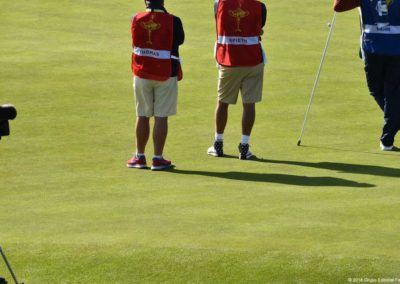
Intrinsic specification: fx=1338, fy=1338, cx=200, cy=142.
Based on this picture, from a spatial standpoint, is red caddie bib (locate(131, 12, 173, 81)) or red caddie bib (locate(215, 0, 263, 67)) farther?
red caddie bib (locate(215, 0, 263, 67))

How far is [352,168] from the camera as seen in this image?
14156 mm

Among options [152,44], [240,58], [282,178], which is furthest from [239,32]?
[282,178]

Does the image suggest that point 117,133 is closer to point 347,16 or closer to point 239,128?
point 239,128

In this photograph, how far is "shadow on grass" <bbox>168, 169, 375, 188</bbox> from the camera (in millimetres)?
13312

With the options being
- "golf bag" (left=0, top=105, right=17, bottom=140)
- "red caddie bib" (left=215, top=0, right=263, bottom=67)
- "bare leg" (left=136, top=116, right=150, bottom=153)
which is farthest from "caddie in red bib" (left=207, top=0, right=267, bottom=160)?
"golf bag" (left=0, top=105, right=17, bottom=140)

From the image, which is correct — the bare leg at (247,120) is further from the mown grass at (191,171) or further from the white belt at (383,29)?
the white belt at (383,29)

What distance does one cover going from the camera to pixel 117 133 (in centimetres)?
1600

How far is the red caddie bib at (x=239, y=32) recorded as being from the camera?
1448cm

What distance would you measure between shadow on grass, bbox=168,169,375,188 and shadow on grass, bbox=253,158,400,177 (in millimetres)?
488

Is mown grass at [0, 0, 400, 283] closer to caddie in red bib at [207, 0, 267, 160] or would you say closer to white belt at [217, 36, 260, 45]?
caddie in red bib at [207, 0, 267, 160]

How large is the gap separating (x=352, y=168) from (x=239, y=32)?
1.95 meters

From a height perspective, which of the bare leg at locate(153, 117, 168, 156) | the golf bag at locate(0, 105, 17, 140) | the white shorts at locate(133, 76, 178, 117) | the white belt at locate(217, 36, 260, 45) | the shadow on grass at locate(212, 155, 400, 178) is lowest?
the shadow on grass at locate(212, 155, 400, 178)

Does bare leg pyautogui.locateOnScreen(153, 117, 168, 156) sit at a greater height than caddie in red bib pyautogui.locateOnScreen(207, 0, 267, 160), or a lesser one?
lesser

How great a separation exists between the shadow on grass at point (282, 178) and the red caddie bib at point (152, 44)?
107cm
